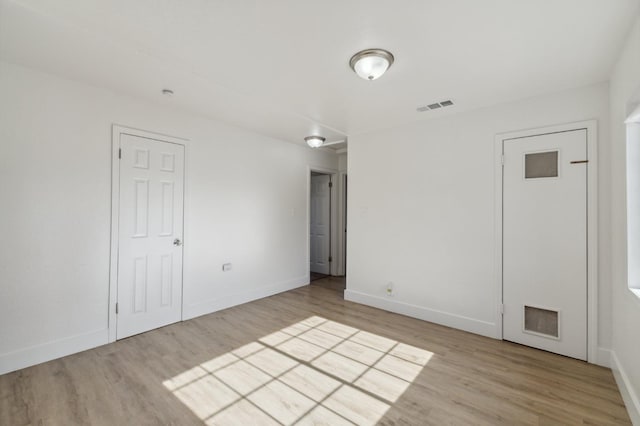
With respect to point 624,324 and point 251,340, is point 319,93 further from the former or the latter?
point 624,324

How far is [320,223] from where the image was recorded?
617 centimetres

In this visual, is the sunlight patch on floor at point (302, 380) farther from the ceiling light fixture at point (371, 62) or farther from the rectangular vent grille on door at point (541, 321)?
the ceiling light fixture at point (371, 62)

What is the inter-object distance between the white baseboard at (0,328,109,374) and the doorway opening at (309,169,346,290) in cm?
357

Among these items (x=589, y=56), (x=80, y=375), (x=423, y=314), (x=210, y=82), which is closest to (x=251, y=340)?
(x=80, y=375)

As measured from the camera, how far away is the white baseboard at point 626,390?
5.81 ft

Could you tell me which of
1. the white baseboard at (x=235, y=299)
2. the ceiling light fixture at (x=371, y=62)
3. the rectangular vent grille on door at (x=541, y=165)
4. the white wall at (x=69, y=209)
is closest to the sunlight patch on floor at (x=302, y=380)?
the white baseboard at (x=235, y=299)

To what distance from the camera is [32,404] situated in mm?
1986

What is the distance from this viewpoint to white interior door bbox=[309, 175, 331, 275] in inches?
238

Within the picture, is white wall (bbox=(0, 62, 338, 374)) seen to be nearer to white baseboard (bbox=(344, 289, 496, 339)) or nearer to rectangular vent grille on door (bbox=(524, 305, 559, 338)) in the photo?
white baseboard (bbox=(344, 289, 496, 339))

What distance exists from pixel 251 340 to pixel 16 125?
2.83 metres

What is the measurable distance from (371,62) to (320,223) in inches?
168

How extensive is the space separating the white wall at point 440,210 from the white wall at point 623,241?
188mm

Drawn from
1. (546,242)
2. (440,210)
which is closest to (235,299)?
(440,210)

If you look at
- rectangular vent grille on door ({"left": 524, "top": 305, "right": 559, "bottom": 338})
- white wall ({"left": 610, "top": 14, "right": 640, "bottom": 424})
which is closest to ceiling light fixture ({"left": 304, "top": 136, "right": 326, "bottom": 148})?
white wall ({"left": 610, "top": 14, "right": 640, "bottom": 424})
